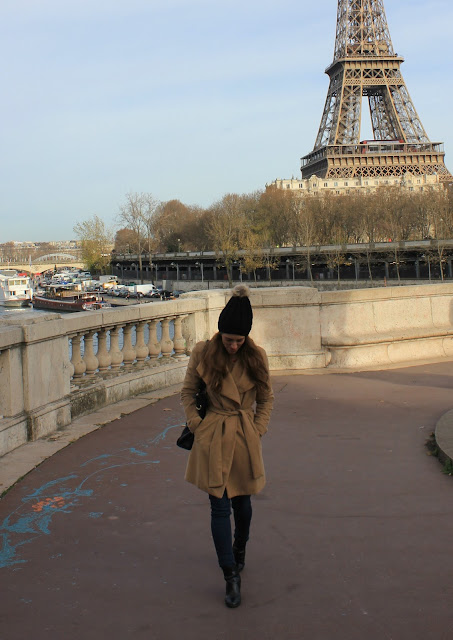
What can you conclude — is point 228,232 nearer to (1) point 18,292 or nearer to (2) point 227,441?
(1) point 18,292

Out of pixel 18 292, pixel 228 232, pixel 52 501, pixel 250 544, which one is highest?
pixel 228 232

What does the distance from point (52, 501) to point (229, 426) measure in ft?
6.12

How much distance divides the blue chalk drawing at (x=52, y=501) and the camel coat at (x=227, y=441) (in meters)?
1.25

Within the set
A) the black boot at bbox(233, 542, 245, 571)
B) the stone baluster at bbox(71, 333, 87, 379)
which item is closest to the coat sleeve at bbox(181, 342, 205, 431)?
the black boot at bbox(233, 542, 245, 571)

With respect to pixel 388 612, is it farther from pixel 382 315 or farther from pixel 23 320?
pixel 382 315

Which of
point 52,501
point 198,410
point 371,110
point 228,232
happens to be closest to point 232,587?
point 198,410

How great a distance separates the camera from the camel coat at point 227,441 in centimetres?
353

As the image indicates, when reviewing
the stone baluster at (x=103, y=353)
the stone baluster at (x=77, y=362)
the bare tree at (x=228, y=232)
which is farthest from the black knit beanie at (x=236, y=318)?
the bare tree at (x=228, y=232)

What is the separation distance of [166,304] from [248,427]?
5420mm

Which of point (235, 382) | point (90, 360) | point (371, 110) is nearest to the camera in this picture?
point (235, 382)

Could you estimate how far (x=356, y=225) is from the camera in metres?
91.8

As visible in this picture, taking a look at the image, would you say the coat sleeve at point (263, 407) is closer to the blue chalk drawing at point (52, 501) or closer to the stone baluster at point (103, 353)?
the blue chalk drawing at point (52, 501)

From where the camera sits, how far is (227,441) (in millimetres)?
3557

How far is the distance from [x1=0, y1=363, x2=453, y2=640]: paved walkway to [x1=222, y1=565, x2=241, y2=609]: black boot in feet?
0.17
